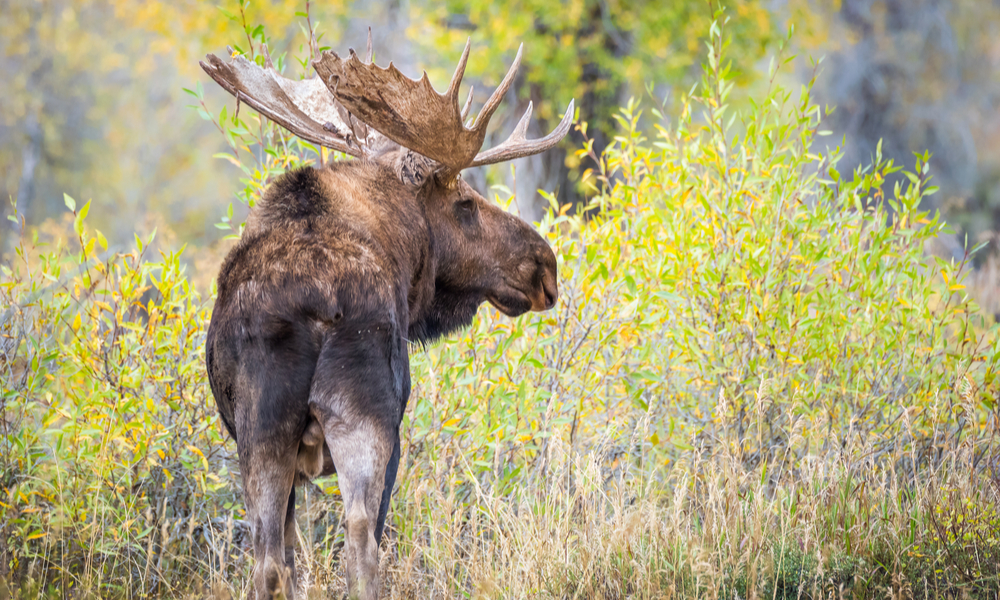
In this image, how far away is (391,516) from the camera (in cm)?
459

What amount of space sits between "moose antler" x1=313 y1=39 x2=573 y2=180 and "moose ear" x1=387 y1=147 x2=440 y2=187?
58mm

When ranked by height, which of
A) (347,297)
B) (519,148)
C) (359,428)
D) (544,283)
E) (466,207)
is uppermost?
(519,148)

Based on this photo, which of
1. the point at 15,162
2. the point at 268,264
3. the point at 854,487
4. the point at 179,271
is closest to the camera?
the point at 268,264

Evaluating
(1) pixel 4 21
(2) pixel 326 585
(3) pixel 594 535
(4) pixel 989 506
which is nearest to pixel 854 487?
(4) pixel 989 506

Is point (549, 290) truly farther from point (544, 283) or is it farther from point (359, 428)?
point (359, 428)

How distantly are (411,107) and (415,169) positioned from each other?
0.27m

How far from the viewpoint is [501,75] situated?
12.6 metres

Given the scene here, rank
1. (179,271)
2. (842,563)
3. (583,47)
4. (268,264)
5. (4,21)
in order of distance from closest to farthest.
Answer: (268,264)
(842,563)
(179,271)
(583,47)
(4,21)

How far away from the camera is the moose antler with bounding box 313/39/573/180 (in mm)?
3400

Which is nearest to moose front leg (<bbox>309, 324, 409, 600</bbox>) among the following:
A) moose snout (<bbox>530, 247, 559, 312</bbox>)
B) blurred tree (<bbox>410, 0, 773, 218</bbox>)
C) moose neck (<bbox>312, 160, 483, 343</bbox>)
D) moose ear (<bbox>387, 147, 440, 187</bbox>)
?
moose neck (<bbox>312, 160, 483, 343</bbox>)

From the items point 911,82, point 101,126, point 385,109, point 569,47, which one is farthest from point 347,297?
point 101,126

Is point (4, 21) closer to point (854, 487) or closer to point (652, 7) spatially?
point (652, 7)

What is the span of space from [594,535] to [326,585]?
1.28 metres

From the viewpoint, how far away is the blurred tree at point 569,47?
11719 mm
